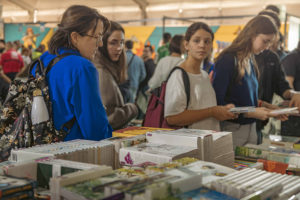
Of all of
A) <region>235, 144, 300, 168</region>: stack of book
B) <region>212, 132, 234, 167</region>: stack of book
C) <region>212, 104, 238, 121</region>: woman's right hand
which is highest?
<region>212, 104, 238, 121</region>: woman's right hand

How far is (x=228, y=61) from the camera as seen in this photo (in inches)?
96.8

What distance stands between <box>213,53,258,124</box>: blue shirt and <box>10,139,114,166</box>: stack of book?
1.33 meters

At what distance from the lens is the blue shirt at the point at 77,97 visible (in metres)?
1.63

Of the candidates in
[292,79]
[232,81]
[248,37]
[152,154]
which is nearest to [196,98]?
[232,81]

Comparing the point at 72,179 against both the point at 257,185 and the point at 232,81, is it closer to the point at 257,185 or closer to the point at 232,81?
the point at 257,185

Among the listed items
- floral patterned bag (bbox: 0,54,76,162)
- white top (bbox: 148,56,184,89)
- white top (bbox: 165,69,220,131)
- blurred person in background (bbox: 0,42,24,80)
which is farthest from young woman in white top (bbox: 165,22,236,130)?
blurred person in background (bbox: 0,42,24,80)

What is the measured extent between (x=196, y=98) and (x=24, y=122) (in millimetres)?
1084

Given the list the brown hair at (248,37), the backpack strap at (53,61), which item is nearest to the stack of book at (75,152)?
the backpack strap at (53,61)

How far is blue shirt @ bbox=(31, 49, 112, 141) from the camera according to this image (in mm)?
1631

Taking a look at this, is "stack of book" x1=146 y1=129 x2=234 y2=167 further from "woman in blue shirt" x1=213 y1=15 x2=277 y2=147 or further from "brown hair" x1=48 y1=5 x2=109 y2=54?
"woman in blue shirt" x1=213 y1=15 x2=277 y2=147

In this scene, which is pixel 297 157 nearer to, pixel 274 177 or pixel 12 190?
pixel 274 177

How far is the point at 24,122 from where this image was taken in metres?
1.59

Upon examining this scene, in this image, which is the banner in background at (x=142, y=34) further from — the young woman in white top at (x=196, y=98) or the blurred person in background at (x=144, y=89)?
the young woman in white top at (x=196, y=98)

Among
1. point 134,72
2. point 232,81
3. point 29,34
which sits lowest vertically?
point 232,81
